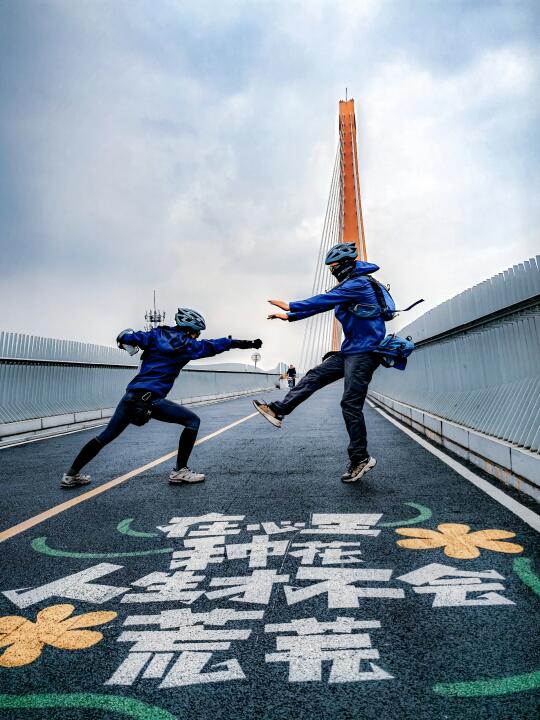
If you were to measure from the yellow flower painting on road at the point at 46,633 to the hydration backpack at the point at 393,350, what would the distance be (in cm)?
427

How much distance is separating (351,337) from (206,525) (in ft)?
9.20

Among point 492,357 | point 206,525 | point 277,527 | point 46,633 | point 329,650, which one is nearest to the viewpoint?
point 329,650

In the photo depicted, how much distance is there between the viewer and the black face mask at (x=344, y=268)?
262 inches

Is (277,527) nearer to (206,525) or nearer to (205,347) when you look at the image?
(206,525)

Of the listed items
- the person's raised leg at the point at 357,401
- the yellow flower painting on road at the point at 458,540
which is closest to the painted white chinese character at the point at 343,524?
the yellow flower painting on road at the point at 458,540

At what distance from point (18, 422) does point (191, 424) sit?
753 cm

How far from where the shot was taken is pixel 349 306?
656 cm

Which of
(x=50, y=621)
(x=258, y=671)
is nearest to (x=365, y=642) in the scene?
(x=258, y=671)

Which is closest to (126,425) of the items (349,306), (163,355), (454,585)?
(163,355)

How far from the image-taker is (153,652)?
2566 millimetres

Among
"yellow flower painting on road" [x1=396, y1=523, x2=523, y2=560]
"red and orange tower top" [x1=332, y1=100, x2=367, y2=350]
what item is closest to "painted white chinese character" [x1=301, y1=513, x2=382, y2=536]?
"yellow flower painting on road" [x1=396, y1=523, x2=523, y2=560]

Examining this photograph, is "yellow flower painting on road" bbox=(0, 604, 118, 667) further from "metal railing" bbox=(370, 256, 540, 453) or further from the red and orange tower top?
the red and orange tower top

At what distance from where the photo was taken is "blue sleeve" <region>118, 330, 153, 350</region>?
6.17 meters

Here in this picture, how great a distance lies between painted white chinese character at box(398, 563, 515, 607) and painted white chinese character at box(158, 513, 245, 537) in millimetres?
1417
